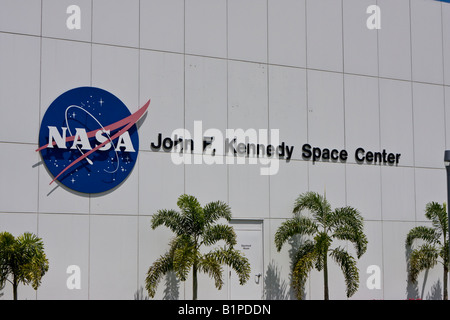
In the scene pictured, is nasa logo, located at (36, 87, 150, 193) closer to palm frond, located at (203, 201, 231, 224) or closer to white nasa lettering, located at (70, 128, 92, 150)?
white nasa lettering, located at (70, 128, 92, 150)

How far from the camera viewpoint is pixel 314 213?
68.7 ft

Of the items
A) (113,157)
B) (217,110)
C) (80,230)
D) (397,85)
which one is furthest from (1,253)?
(397,85)

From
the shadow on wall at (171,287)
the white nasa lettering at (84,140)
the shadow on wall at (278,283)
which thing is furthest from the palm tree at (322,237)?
the white nasa lettering at (84,140)

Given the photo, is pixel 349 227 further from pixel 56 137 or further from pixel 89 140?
pixel 56 137

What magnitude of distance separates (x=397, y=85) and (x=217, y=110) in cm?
629

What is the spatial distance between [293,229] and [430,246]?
5109mm

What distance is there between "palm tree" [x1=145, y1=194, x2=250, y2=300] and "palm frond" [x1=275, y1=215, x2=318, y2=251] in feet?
5.30

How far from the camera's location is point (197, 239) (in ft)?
59.4

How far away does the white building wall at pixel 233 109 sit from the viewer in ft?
58.0

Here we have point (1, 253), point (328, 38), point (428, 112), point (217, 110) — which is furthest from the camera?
point (428, 112)

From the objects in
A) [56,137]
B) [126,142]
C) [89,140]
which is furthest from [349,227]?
[56,137]

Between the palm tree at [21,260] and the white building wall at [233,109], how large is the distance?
96cm

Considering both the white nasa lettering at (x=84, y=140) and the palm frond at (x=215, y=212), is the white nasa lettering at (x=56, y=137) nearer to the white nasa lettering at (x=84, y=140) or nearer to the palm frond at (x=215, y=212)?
the white nasa lettering at (x=84, y=140)

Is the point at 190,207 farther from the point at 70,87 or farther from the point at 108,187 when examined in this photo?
the point at 70,87
